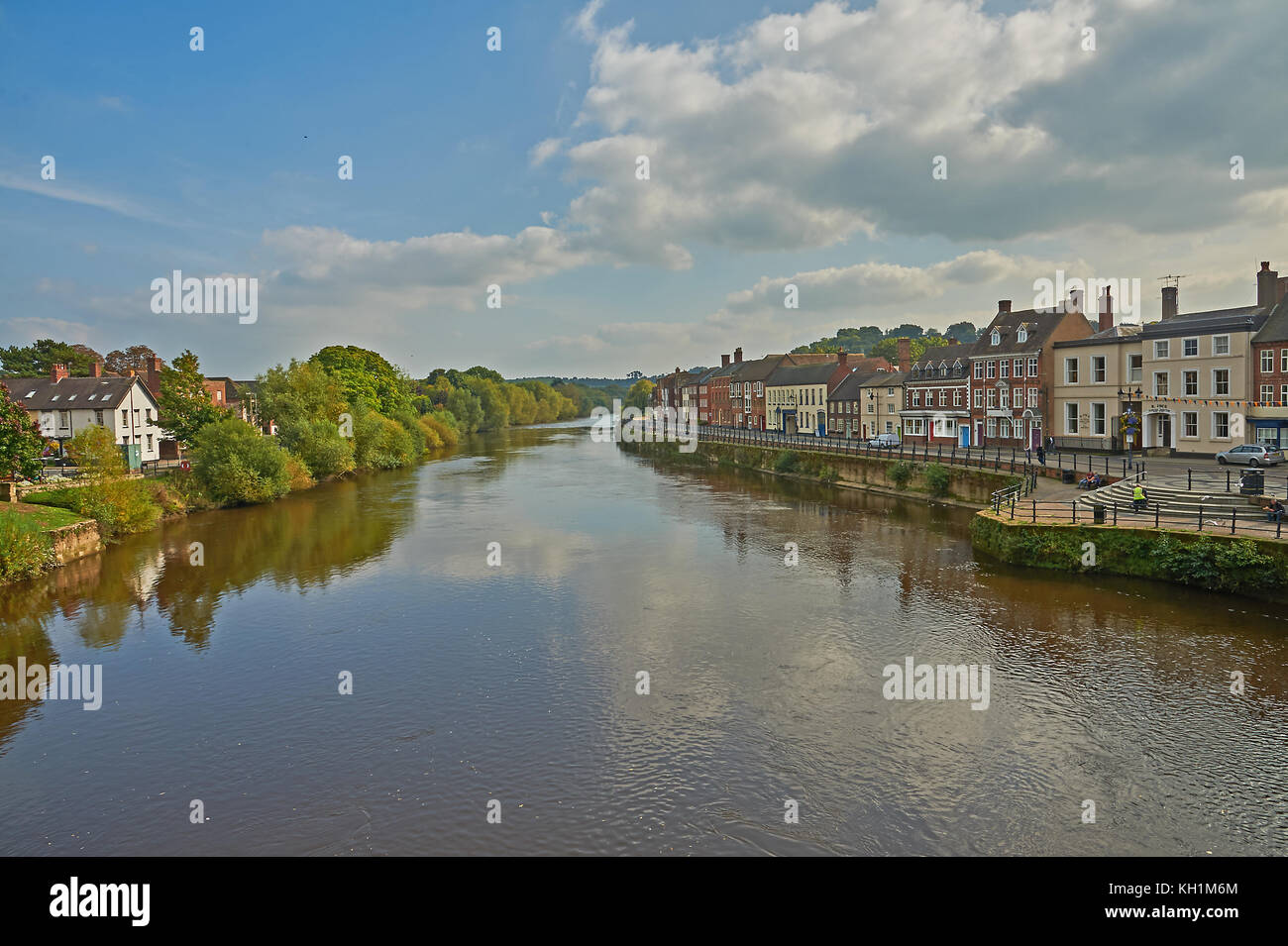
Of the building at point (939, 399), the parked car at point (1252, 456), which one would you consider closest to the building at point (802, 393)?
the building at point (939, 399)

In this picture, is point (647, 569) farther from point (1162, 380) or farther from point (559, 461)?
point (559, 461)

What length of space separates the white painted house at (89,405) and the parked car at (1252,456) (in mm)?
71950

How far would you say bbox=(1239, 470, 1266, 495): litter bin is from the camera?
27.3 metres

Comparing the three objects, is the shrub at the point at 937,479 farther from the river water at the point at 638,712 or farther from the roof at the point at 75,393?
the roof at the point at 75,393

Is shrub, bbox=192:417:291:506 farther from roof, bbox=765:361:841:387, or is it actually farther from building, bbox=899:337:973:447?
roof, bbox=765:361:841:387

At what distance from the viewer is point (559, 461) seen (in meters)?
83.6

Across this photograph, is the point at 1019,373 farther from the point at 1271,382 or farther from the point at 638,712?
the point at 638,712

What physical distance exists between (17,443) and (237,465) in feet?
45.6

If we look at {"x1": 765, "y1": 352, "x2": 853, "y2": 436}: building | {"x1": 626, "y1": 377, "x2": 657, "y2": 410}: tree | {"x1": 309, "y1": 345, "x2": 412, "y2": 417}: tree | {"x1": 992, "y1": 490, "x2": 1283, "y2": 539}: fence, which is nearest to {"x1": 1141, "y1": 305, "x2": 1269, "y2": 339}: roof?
{"x1": 992, "y1": 490, "x2": 1283, "y2": 539}: fence

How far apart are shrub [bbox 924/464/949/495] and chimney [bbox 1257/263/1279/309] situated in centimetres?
1864

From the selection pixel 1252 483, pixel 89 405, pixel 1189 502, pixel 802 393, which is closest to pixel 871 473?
pixel 1189 502

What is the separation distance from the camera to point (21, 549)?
30375mm
